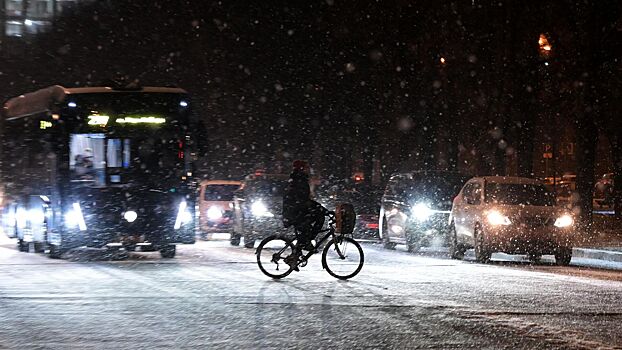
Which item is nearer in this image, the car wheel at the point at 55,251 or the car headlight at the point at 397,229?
the car wheel at the point at 55,251

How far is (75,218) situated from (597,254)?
10.9m

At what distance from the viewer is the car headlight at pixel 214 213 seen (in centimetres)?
3322

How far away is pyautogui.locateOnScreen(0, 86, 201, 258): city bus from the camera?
2272cm

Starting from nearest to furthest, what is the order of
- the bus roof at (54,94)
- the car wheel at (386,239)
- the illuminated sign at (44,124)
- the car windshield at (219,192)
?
the illuminated sign at (44,124)
the bus roof at (54,94)
the car wheel at (386,239)
the car windshield at (219,192)

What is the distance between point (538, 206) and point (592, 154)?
31.8ft

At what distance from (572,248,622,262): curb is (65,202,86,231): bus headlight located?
418 inches

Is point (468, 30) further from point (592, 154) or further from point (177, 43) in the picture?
point (177, 43)

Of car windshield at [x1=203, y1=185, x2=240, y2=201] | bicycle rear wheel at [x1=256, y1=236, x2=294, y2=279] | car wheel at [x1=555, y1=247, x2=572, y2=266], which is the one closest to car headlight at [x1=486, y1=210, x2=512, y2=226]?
→ car wheel at [x1=555, y1=247, x2=572, y2=266]

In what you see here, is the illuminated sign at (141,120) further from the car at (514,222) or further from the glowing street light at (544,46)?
the glowing street light at (544,46)

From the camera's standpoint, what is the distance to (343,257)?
690 inches

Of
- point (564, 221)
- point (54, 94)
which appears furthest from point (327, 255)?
point (54, 94)

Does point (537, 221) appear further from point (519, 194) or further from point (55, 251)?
point (55, 251)

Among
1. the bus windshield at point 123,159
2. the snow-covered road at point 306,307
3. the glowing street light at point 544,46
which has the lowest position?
the snow-covered road at point 306,307

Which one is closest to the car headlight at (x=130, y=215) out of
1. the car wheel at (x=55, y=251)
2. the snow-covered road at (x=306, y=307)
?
the car wheel at (x=55, y=251)
